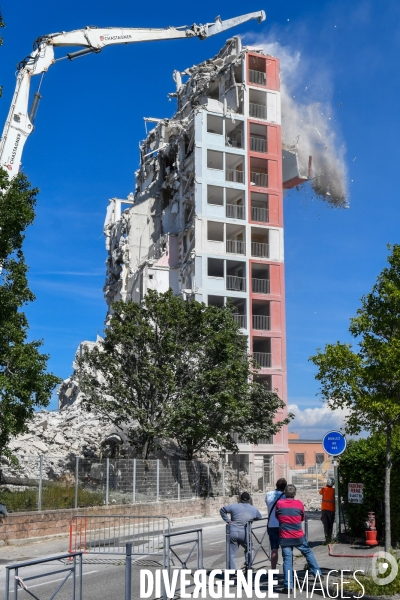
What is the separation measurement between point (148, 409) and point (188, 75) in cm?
3903

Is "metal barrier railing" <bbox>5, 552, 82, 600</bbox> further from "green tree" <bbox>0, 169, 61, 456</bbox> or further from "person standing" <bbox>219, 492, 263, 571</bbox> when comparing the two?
"green tree" <bbox>0, 169, 61, 456</bbox>

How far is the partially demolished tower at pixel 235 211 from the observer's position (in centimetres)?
4866

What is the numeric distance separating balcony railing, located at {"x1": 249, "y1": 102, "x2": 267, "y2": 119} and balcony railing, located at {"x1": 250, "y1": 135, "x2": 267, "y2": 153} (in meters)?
1.63

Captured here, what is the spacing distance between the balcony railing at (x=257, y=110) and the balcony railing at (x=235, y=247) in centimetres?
983

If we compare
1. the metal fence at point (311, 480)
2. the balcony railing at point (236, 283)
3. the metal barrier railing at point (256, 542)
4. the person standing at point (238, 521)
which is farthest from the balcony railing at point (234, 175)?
the person standing at point (238, 521)

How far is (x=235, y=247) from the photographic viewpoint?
1976 inches

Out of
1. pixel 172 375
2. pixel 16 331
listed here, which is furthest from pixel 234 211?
pixel 16 331

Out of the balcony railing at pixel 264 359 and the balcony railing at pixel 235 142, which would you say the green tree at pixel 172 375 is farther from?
the balcony railing at pixel 235 142

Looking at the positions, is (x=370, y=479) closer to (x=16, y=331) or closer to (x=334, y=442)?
(x=334, y=442)

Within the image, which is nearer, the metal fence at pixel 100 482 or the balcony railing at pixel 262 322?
the metal fence at pixel 100 482

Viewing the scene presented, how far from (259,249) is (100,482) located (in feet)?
94.9

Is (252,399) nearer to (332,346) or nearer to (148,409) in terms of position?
(148,409)

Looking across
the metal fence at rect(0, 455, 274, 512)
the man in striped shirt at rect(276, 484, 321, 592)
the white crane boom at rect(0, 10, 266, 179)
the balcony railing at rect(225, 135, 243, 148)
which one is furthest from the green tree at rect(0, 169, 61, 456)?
the balcony railing at rect(225, 135, 243, 148)

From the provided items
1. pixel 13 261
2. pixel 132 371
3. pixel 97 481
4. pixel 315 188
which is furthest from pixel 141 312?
pixel 315 188
